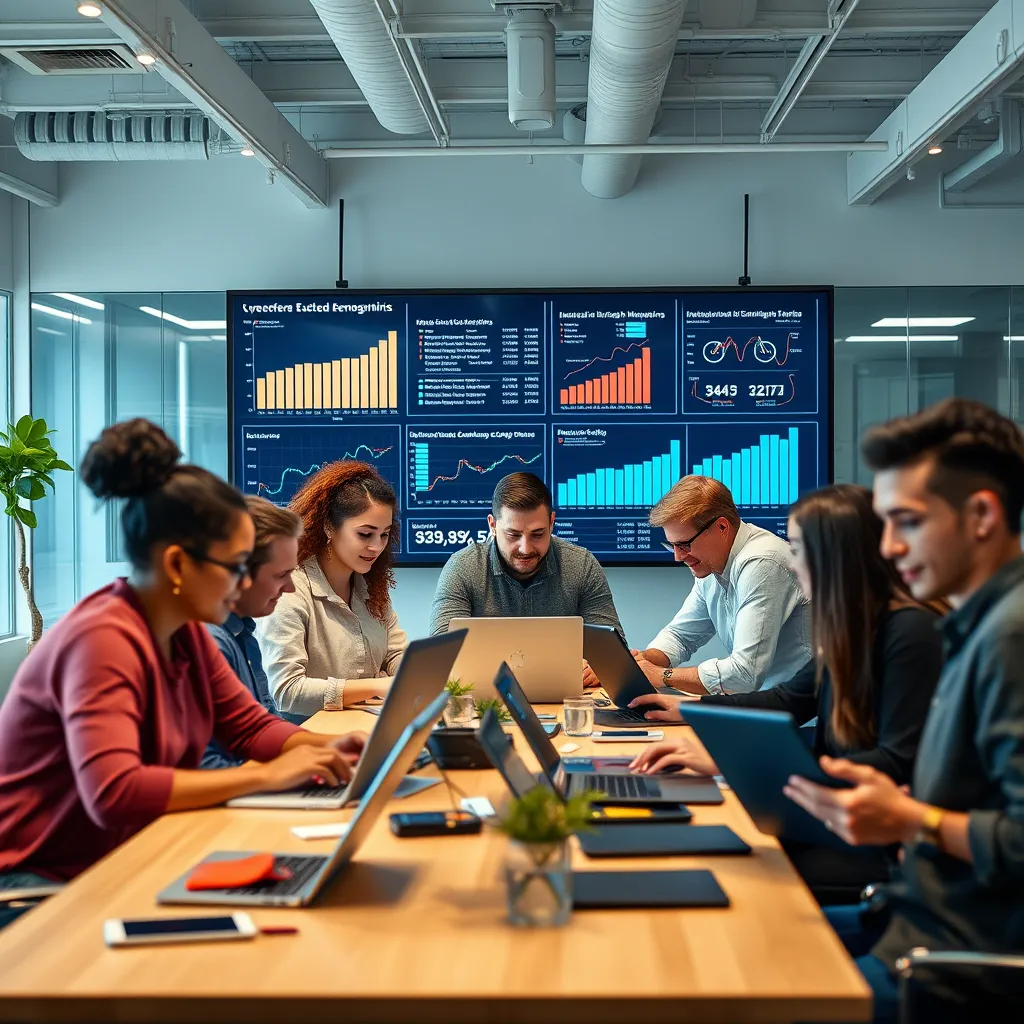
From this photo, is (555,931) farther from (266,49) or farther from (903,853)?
(266,49)

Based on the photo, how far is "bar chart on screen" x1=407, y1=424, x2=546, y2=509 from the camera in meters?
5.36

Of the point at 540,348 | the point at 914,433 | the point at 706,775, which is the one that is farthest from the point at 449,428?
the point at 914,433

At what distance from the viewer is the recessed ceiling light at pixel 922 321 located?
542 centimetres

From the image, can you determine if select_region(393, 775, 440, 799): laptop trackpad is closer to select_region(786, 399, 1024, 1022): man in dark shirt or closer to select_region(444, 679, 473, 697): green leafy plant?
select_region(444, 679, 473, 697): green leafy plant

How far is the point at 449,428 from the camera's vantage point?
536cm

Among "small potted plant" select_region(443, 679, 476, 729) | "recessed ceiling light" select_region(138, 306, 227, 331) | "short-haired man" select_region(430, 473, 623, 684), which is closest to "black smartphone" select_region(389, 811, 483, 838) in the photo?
"small potted plant" select_region(443, 679, 476, 729)

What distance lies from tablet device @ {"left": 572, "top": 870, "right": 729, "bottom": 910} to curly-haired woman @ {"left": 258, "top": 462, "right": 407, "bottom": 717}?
1592 mm

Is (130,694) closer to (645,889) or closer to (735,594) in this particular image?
(645,889)

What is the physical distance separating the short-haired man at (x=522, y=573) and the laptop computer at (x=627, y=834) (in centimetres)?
184

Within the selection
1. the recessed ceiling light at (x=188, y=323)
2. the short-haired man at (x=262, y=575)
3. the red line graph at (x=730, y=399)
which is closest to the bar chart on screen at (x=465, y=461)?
the red line graph at (x=730, y=399)

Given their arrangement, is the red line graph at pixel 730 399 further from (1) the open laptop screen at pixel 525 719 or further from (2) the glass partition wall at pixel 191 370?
(1) the open laptop screen at pixel 525 719

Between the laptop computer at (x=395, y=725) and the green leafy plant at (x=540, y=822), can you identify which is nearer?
the green leafy plant at (x=540, y=822)

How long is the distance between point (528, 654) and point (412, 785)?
0.84 metres

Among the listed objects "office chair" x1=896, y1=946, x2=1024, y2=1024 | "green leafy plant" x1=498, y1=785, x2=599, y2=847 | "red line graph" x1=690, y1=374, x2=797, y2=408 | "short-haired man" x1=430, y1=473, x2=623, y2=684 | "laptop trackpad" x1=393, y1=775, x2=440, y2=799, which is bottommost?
"office chair" x1=896, y1=946, x2=1024, y2=1024
